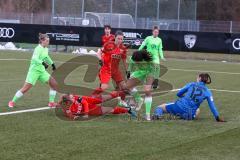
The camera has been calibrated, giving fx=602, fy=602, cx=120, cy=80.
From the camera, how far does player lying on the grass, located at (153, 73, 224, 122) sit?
12.2 metres

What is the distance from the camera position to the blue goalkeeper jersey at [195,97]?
12.2 metres

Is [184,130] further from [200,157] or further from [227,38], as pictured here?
[227,38]

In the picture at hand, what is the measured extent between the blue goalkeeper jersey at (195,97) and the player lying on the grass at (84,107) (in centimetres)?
116

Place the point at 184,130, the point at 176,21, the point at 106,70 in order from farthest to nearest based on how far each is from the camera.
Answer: the point at 176,21 → the point at 106,70 → the point at 184,130

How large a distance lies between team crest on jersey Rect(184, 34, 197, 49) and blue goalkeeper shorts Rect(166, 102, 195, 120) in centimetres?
2616

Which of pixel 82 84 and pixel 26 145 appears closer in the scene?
pixel 26 145

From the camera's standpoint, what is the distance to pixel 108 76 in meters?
14.0

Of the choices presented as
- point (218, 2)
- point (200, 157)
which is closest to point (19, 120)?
point (200, 157)

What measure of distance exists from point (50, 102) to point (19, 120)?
7.74 feet

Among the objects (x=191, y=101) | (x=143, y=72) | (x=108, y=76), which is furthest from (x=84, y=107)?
(x=191, y=101)

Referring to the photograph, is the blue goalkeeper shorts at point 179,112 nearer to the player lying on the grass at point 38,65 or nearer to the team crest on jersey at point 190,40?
the player lying on the grass at point 38,65

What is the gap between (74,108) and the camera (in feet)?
40.4

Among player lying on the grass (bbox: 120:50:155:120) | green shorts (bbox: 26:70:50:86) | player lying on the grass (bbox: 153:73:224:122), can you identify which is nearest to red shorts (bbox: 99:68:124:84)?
player lying on the grass (bbox: 120:50:155:120)

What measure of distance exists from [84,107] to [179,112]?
6.47 ft
